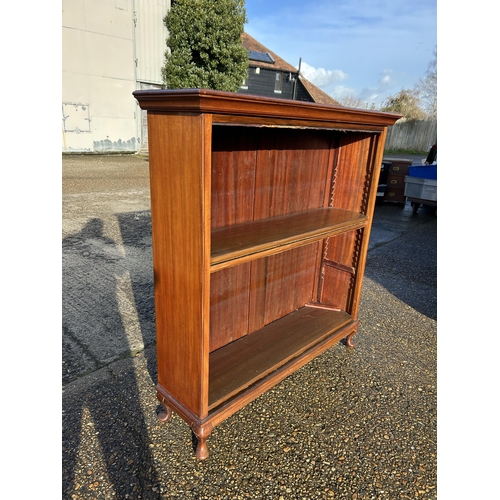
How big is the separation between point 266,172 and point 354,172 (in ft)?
2.30

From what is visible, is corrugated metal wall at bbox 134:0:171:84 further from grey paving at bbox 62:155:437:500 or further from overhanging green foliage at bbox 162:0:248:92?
grey paving at bbox 62:155:437:500

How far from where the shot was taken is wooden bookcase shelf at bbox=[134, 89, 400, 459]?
146 cm

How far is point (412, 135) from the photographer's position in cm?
2148

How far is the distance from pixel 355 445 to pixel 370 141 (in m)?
1.77

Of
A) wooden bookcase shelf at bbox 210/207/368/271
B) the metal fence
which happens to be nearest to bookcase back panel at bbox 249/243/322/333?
wooden bookcase shelf at bbox 210/207/368/271

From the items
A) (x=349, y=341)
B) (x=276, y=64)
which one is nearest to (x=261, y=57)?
(x=276, y=64)

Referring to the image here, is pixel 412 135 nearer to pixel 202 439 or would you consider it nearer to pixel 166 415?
pixel 166 415

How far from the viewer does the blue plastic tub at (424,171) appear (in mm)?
6879

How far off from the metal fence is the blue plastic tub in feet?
50.4

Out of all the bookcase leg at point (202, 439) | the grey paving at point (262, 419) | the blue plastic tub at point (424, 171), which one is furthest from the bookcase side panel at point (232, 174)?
the blue plastic tub at point (424, 171)

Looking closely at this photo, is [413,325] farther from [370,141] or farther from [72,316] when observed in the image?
[72,316]

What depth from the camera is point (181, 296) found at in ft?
5.43

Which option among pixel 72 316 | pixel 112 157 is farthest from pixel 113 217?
pixel 112 157

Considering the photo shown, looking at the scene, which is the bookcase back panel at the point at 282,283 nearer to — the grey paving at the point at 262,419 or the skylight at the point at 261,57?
the grey paving at the point at 262,419
